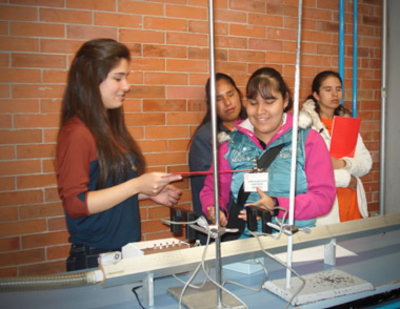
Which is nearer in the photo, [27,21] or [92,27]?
[27,21]

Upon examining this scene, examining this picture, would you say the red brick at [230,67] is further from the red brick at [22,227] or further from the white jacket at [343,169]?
the red brick at [22,227]

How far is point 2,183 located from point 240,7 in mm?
1745

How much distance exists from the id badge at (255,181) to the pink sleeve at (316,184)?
0.11 meters

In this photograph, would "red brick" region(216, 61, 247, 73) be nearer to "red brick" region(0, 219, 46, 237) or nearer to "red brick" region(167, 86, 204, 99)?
"red brick" region(167, 86, 204, 99)

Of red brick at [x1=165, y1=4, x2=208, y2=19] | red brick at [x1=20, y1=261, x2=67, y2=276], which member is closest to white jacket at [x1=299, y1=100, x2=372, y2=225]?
red brick at [x1=165, y1=4, x2=208, y2=19]

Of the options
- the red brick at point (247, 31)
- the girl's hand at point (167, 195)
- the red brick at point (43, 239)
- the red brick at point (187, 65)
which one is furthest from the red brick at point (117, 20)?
the red brick at point (43, 239)

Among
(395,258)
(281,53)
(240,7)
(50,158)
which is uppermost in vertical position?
(240,7)

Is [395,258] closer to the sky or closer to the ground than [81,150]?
closer to the ground

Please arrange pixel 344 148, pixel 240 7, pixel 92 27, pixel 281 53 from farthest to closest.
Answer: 1. pixel 281 53
2. pixel 240 7
3. pixel 92 27
4. pixel 344 148

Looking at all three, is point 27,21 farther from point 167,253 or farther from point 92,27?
point 167,253

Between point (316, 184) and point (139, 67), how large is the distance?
1.21 m

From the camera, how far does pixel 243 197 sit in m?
1.63

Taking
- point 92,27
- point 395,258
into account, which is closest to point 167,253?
point 395,258

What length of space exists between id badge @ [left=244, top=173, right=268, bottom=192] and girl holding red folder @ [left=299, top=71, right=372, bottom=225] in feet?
2.59
